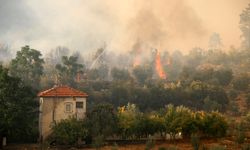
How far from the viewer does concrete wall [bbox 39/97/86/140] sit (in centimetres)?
5216

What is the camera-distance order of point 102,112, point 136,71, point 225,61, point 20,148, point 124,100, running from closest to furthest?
point 20,148
point 102,112
point 124,100
point 136,71
point 225,61

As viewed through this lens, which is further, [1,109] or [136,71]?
[136,71]

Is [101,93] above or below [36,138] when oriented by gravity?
above

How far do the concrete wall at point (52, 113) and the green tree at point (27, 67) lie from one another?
2760 cm

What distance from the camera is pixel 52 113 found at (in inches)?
2067

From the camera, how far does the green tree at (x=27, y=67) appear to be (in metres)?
80.0

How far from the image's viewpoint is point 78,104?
2111 inches

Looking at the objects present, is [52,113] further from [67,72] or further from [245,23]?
[245,23]

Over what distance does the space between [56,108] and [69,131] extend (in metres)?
6.54

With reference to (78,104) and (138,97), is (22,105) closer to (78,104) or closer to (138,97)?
(78,104)

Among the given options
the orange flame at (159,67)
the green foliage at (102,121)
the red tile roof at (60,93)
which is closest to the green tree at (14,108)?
the red tile roof at (60,93)

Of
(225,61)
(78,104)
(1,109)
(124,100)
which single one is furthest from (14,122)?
(225,61)

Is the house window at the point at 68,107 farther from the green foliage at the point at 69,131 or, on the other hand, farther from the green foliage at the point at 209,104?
the green foliage at the point at 209,104

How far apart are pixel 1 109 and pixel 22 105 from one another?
128 inches
